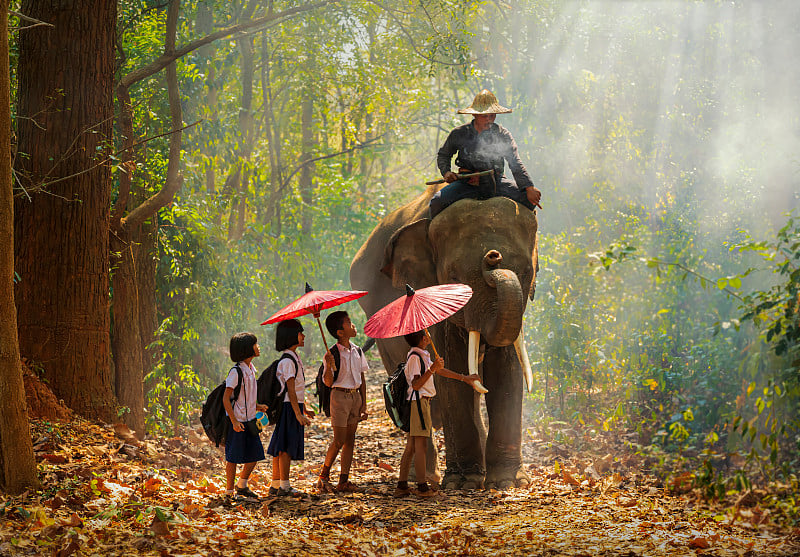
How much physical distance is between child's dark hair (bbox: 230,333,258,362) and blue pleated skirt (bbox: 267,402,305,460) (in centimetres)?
57

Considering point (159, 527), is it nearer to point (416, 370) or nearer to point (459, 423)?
point (416, 370)

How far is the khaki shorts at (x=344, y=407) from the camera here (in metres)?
7.35

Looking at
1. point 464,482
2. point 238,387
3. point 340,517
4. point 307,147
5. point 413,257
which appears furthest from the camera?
point 307,147

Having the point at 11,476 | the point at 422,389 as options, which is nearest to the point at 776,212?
the point at 422,389

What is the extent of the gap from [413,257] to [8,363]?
439 cm

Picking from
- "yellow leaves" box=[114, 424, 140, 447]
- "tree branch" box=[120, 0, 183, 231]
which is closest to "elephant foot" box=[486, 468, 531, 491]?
"yellow leaves" box=[114, 424, 140, 447]

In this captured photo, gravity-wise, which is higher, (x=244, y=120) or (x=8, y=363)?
(x=244, y=120)

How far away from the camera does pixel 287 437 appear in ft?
23.7

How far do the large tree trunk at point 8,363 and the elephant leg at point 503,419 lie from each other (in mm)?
4188

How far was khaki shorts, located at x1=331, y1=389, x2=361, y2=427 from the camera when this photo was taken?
24.1ft

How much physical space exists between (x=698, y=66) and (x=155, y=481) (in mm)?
10827

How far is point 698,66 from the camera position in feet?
43.7

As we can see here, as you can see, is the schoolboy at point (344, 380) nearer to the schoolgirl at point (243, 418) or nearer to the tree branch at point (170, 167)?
the schoolgirl at point (243, 418)

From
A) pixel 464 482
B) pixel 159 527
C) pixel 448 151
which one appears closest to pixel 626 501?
pixel 464 482
